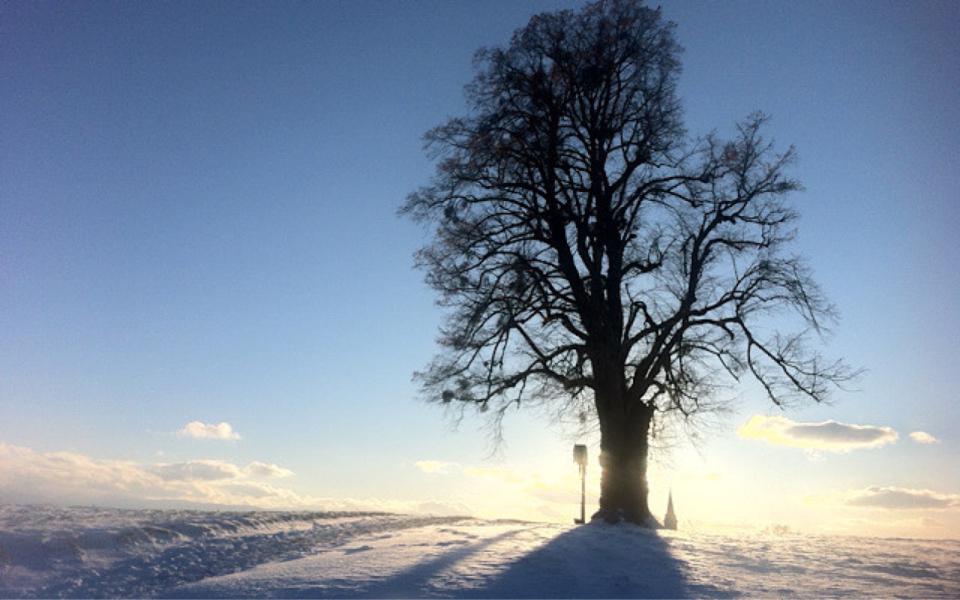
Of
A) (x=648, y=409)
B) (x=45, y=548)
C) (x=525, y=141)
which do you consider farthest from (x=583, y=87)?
(x=45, y=548)

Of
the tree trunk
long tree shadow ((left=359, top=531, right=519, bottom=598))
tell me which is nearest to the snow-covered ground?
long tree shadow ((left=359, top=531, right=519, bottom=598))

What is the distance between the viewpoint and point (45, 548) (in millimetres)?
10188

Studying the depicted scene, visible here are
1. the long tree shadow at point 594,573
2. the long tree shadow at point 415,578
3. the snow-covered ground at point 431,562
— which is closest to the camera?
the long tree shadow at point 415,578

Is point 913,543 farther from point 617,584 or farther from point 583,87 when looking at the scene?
point 583,87

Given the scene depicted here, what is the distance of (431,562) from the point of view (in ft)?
31.1

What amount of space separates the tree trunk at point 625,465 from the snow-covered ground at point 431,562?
3328 millimetres

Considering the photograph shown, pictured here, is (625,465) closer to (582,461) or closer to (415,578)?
(582,461)

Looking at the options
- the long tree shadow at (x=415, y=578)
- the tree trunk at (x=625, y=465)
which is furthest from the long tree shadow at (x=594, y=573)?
the tree trunk at (x=625, y=465)

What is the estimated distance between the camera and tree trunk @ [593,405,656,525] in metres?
16.7

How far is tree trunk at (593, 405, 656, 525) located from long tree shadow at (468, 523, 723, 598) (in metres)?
4.80

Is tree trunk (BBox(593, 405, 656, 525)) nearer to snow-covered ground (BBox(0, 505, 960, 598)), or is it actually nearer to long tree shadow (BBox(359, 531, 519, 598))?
snow-covered ground (BBox(0, 505, 960, 598))

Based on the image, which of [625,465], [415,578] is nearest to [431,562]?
[415,578]

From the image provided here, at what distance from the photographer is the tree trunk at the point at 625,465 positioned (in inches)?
656

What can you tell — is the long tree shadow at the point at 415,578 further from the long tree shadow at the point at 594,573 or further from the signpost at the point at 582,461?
the signpost at the point at 582,461
